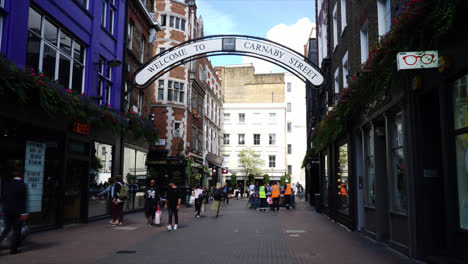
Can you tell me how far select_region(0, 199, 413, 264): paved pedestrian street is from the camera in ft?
26.7

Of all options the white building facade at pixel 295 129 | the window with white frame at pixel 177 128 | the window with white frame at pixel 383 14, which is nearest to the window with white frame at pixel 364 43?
the window with white frame at pixel 383 14

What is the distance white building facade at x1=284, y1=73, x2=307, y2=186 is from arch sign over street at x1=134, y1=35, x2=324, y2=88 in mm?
41377

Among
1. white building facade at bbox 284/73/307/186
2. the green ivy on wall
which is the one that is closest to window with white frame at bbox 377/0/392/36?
the green ivy on wall

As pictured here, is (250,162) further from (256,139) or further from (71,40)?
(71,40)

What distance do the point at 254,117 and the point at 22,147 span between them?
→ 4925cm

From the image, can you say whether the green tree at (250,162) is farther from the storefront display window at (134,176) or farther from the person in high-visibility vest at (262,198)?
the storefront display window at (134,176)

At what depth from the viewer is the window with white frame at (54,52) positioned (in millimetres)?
11961

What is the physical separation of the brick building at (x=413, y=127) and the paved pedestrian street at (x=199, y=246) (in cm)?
81

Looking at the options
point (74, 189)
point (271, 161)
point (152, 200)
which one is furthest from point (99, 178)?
point (271, 161)

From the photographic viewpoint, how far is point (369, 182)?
12.3 m

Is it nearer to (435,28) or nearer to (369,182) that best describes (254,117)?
(369,182)

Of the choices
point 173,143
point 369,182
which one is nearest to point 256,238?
point 369,182

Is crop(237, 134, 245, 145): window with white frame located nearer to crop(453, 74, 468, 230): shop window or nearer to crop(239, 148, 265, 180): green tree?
crop(239, 148, 265, 180): green tree

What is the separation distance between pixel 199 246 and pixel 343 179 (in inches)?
301
